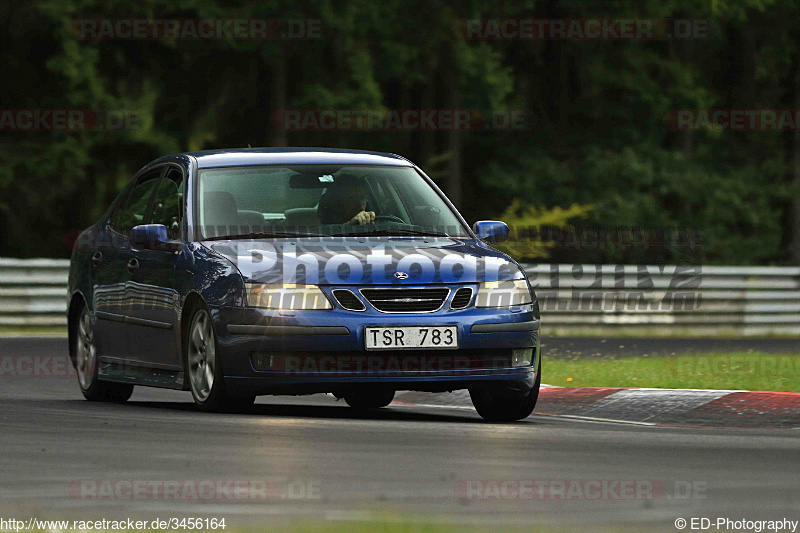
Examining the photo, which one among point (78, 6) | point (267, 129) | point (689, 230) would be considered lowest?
point (689, 230)

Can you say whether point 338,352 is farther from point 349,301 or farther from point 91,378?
point 91,378

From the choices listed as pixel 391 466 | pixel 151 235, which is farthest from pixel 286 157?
pixel 391 466

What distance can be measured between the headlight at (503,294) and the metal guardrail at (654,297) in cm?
1334

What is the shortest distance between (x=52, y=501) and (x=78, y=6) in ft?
72.9

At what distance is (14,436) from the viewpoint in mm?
10359

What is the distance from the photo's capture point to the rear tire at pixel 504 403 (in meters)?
11.6

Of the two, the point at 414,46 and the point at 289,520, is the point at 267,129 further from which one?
the point at 289,520

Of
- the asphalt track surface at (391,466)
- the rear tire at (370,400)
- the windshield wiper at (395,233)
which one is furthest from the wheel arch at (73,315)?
the windshield wiper at (395,233)

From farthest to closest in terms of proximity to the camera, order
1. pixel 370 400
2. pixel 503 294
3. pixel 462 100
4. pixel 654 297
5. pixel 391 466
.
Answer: pixel 462 100
pixel 654 297
pixel 370 400
pixel 503 294
pixel 391 466

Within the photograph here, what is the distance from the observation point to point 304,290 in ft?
35.8

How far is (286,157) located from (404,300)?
2033 mm

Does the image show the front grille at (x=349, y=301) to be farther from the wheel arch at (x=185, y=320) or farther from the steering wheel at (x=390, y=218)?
the steering wheel at (x=390, y=218)

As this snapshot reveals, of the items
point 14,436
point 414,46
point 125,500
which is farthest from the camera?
point 414,46

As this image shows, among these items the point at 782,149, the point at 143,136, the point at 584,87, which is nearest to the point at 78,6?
the point at 143,136
